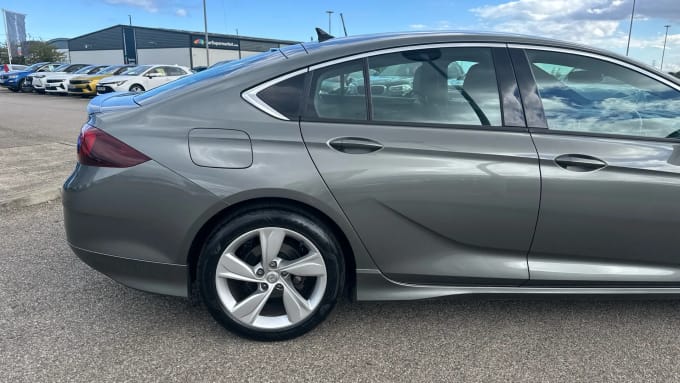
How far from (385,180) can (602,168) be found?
107 centimetres

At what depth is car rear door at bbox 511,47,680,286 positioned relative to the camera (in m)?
2.49

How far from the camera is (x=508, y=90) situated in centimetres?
259

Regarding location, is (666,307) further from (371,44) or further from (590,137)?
(371,44)

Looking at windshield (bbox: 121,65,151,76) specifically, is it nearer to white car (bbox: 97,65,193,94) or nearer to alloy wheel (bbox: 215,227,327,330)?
white car (bbox: 97,65,193,94)

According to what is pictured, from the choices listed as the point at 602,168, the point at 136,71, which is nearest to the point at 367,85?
the point at 602,168

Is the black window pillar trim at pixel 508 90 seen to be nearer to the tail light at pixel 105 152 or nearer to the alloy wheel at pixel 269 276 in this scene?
the alloy wheel at pixel 269 276

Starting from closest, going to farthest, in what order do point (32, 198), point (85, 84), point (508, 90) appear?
point (508, 90) → point (32, 198) → point (85, 84)

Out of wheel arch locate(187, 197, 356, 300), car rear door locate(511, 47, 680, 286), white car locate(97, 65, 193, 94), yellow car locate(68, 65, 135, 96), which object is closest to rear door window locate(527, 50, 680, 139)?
car rear door locate(511, 47, 680, 286)

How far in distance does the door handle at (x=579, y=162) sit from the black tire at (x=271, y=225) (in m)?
1.17

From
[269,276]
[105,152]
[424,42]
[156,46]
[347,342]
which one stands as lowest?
[347,342]

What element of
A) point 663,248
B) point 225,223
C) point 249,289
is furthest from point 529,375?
point 225,223

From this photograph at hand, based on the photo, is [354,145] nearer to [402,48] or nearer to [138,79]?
[402,48]

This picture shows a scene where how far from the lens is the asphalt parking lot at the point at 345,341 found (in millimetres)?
2365

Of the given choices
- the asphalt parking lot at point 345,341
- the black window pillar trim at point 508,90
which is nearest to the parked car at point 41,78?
the asphalt parking lot at point 345,341
